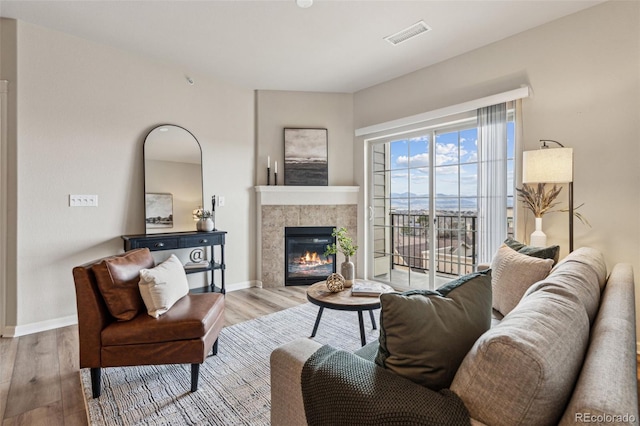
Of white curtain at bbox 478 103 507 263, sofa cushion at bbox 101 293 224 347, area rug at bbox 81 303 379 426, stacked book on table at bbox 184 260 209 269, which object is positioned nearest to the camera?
area rug at bbox 81 303 379 426

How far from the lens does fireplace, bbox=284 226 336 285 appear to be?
4621mm

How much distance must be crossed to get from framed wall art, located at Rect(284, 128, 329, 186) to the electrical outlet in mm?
2249

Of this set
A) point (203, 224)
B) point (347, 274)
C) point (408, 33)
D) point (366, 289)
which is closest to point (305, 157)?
point (203, 224)

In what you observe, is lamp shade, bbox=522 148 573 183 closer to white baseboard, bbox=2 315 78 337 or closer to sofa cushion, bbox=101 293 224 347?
sofa cushion, bbox=101 293 224 347

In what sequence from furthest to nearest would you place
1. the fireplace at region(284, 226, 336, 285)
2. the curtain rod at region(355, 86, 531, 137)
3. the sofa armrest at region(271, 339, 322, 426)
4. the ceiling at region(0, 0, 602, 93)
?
the fireplace at region(284, 226, 336, 285), the curtain rod at region(355, 86, 531, 137), the ceiling at region(0, 0, 602, 93), the sofa armrest at region(271, 339, 322, 426)

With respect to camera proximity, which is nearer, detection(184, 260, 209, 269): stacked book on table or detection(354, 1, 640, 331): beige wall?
detection(354, 1, 640, 331): beige wall

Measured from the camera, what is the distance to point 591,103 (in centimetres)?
273

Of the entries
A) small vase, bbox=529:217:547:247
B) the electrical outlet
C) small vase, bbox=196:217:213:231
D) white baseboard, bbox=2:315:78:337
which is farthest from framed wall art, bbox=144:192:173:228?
small vase, bbox=529:217:547:247

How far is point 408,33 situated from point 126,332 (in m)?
3.33

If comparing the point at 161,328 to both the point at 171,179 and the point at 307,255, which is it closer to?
the point at 171,179

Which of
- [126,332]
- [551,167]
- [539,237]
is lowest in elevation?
[126,332]

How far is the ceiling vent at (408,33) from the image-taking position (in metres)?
2.97

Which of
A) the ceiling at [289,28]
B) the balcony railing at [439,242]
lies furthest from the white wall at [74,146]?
the balcony railing at [439,242]

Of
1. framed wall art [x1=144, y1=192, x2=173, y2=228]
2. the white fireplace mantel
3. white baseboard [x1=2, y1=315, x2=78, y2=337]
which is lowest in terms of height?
white baseboard [x1=2, y1=315, x2=78, y2=337]
